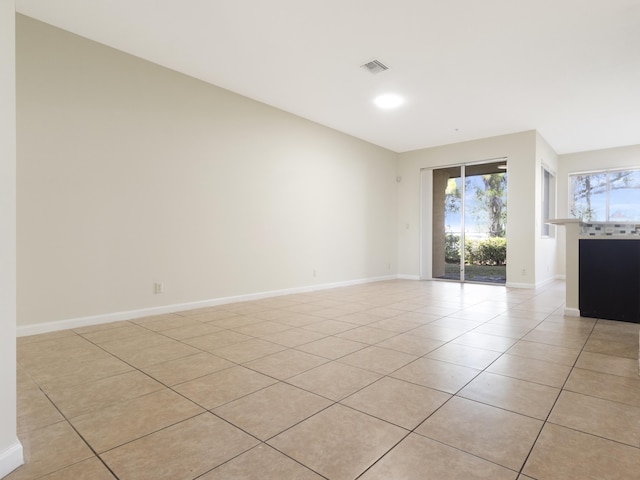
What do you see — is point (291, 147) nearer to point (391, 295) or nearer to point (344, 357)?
point (391, 295)

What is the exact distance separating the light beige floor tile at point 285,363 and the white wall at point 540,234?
5.78 metres

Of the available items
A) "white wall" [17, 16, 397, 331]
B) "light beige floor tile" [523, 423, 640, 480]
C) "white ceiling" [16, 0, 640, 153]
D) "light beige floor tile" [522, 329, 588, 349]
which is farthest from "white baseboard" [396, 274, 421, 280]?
"light beige floor tile" [523, 423, 640, 480]

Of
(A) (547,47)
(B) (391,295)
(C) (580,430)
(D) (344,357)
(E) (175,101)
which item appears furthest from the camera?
(B) (391,295)

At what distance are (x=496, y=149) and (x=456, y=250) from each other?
222 cm

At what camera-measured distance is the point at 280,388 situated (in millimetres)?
2051

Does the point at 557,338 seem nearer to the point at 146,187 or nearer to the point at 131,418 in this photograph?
the point at 131,418

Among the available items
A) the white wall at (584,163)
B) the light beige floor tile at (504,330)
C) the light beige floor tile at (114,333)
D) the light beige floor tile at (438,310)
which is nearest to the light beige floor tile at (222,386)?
the light beige floor tile at (114,333)

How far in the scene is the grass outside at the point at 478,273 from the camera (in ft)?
25.4

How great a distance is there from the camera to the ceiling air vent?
401 cm

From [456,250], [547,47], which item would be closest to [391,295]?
[456,250]

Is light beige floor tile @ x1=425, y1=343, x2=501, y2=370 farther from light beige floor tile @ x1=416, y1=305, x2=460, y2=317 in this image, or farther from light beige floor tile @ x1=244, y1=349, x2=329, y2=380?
light beige floor tile @ x1=416, y1=305, x2=460, y2=317

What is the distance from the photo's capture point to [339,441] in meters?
1.51

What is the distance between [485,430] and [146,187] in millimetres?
3876

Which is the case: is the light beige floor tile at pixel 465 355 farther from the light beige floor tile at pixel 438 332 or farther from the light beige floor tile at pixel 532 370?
the light beige floor tile at pixel 438 332
